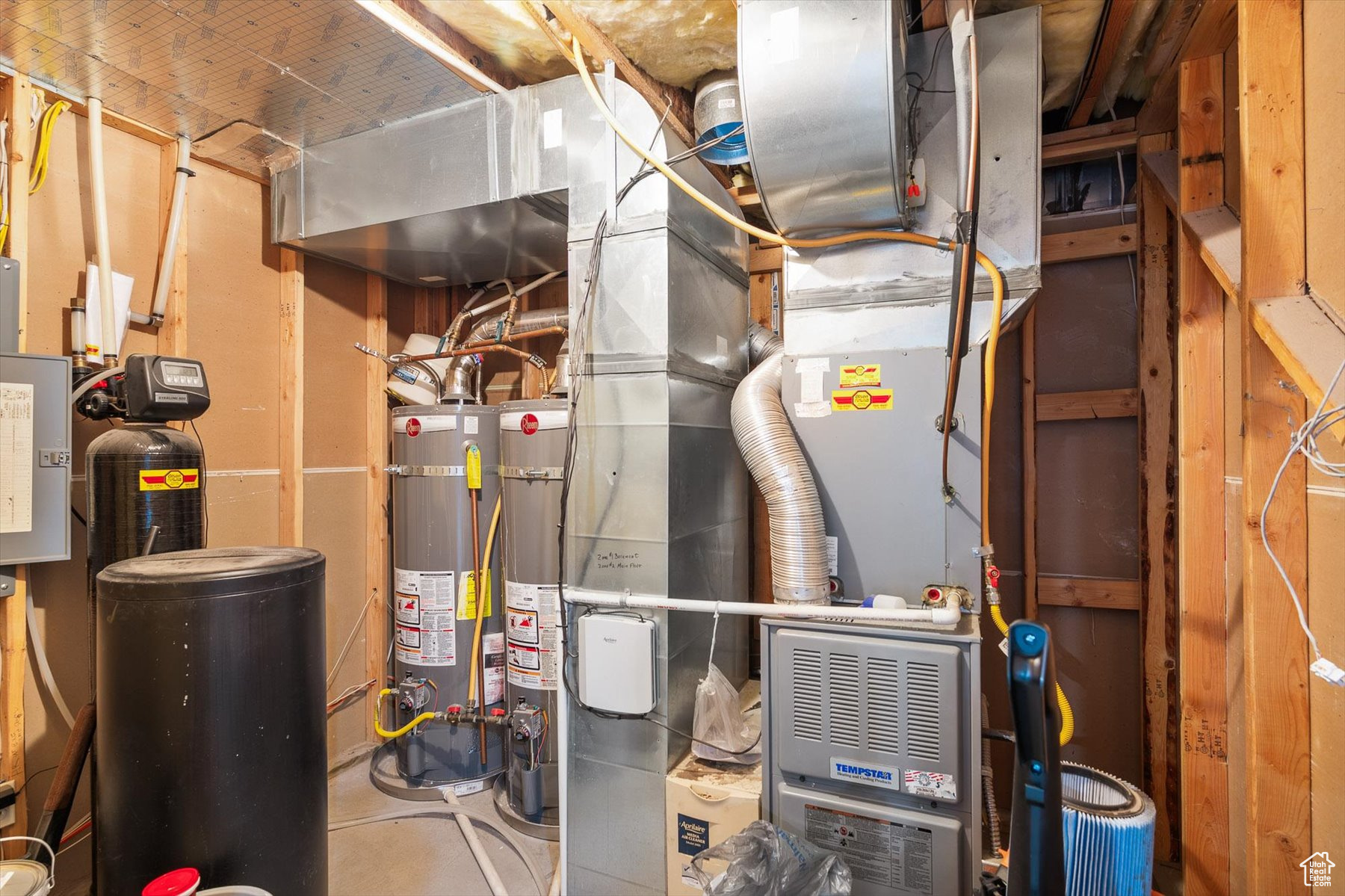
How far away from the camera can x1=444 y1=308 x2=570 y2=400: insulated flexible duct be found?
2.70 m

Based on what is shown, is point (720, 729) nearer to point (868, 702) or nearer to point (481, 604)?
point (868, 702)

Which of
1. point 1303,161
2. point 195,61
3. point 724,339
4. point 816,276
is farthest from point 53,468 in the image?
point 1303,161

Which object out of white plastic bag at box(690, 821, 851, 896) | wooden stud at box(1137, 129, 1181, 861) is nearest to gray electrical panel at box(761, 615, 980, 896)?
white plastic bag at box(690, 821, 851, 896)

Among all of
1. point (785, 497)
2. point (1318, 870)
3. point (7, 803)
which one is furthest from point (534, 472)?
point (1318, 870)

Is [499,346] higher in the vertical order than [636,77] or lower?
lower

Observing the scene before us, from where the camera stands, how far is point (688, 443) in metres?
1.98

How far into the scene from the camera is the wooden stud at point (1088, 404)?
2275 millimetres

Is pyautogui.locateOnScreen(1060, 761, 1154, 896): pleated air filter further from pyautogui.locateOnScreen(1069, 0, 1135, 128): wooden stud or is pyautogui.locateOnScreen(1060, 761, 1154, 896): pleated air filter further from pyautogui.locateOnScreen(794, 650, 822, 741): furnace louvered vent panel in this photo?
pyautogui.locateOnScreen(1069, 0, 1135, 128): wooden stud

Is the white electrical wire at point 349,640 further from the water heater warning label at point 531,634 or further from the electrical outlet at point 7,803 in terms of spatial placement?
the electrical outlet at point 7,803

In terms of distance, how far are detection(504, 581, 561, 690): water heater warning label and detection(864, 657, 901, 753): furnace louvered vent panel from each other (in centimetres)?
123

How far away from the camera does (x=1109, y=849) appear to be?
1296mm

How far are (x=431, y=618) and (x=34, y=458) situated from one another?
1.34 meters

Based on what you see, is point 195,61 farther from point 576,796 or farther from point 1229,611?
point 1229,611

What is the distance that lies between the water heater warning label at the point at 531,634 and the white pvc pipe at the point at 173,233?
1.60 m
